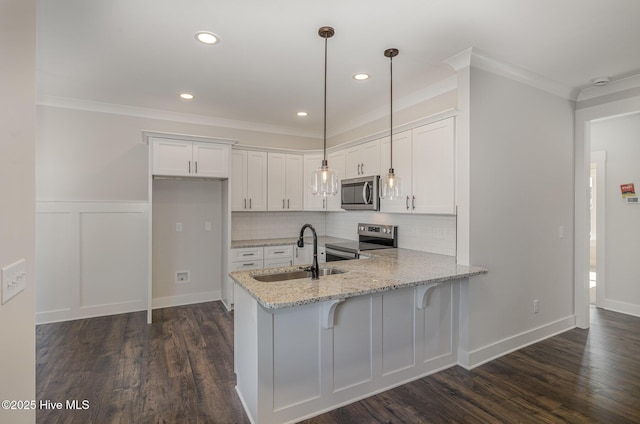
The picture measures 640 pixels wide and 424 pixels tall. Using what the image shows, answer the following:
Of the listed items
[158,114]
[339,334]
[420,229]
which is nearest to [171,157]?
[158,114]

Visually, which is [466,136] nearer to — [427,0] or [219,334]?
[427,0]

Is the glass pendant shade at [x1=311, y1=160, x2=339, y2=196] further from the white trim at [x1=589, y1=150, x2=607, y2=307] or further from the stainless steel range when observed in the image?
the white trim at [x1=589, y1=150, x2=607, y2=307]

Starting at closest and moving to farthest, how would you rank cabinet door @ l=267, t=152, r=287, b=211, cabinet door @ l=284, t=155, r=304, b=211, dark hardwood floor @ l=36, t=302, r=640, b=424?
dark hardwood floor @ l=36, t=302, r=640, b=424
cabinet door @ l=267, t=152, r=287, b=211
cabinet door @ l=284, t=155, r=304, b=211

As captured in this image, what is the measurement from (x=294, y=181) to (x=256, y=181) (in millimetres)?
611

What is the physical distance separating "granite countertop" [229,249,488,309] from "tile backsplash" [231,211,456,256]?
12.6 inches

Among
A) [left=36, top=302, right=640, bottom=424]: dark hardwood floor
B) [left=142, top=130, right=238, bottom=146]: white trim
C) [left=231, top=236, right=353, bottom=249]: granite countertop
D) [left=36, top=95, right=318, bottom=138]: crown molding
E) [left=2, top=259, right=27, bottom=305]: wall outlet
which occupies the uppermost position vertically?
[left=36, top=95, right=318, bottom=138]: crown molding

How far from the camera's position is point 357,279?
7.61ft

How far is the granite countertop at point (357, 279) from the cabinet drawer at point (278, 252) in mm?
1743

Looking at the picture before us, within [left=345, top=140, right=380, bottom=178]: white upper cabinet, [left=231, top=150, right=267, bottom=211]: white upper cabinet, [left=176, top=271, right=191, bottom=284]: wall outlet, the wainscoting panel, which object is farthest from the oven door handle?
the wainscoting panel

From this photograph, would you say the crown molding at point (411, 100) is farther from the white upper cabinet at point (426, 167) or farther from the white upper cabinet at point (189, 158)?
the white upper cabinet at point (189, 158)

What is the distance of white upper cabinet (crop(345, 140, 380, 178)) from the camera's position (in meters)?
3.90

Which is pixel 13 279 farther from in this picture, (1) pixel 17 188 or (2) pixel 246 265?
(2) pixel 246 265

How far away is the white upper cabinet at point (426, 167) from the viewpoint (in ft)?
9.73

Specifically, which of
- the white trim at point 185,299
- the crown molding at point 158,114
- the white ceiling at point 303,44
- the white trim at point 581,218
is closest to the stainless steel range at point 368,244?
the white ceiling at point 303,44
